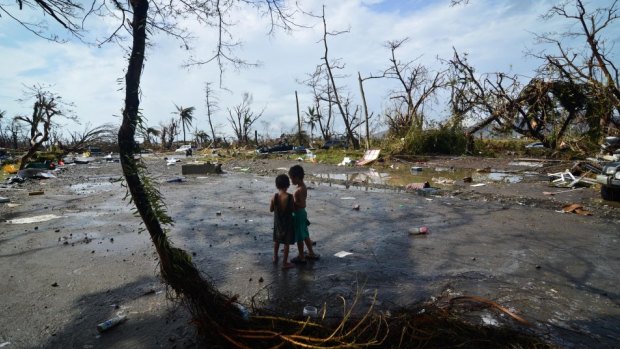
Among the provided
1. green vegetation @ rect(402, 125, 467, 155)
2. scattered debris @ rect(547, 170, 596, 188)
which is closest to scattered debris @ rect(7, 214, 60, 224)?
scattered debris @ rect(547, 170, 596, 188)

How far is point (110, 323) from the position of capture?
2760 millimetres

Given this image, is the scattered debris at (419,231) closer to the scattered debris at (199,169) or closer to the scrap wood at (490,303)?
the scrap wood at (490,303)

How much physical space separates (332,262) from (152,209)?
2.03 meters

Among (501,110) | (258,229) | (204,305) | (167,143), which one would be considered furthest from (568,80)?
(167,143)

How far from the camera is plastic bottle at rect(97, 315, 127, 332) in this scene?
8.87 ft

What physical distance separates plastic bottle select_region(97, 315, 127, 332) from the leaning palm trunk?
539 mm

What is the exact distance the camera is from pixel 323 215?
6.46 meters

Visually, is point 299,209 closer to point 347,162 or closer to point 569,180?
point 569,180

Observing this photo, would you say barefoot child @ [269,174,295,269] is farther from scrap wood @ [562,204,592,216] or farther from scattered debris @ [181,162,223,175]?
scattered debris @ [181,162,223,175]

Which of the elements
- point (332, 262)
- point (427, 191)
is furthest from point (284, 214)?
point (427, 191)

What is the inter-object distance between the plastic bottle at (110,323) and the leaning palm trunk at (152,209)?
539 millimetres

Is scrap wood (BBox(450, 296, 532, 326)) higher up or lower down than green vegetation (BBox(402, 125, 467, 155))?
lower down

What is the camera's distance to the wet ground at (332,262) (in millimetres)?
2795

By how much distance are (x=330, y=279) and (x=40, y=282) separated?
281 cm
